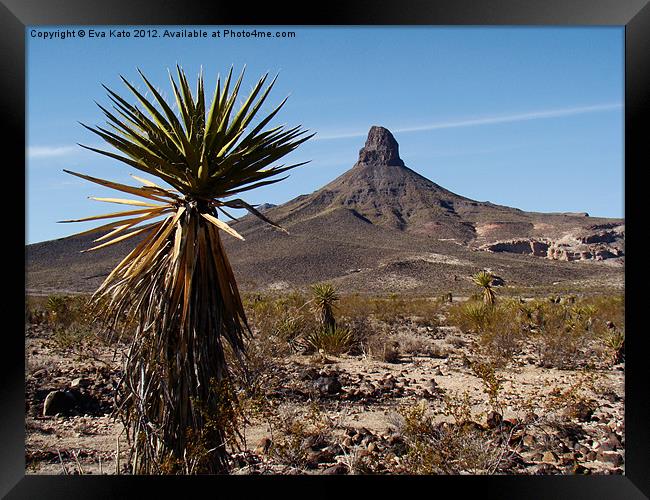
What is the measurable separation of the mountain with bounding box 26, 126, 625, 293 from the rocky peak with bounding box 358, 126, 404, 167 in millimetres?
7244

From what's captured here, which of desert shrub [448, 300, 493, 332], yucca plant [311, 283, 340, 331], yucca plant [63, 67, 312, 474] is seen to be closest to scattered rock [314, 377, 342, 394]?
yucca plant [63, 67, 312, 474]

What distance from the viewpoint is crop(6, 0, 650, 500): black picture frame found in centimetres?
442

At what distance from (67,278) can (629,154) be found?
3671 centimetres

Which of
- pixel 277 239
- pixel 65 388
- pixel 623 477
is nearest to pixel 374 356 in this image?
pixel 65 388

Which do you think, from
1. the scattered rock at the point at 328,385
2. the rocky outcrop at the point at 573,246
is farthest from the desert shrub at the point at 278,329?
the rocky outcrop at the point at 573,246

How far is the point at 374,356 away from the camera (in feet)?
40.1

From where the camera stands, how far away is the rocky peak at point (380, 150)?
79812 mm

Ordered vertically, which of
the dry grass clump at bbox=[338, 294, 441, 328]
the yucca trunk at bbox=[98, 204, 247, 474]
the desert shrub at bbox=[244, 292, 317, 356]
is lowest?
the dry grass clump at bbox=[338, 294, 441, 328]

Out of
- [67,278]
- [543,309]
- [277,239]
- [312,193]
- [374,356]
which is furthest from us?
[312,193]

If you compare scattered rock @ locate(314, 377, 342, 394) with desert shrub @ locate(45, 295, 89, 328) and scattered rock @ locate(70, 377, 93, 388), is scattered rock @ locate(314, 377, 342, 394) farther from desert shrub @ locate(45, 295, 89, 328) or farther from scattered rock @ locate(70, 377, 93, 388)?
desert shrub @ locate(45, 295, 89, 328)

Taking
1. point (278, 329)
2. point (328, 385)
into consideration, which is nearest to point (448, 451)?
point (328, 385)

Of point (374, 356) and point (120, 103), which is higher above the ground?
point (120, 103)

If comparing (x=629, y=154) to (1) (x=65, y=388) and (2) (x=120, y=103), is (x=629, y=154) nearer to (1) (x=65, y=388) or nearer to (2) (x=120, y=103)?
(2) (x=120, y=103)
